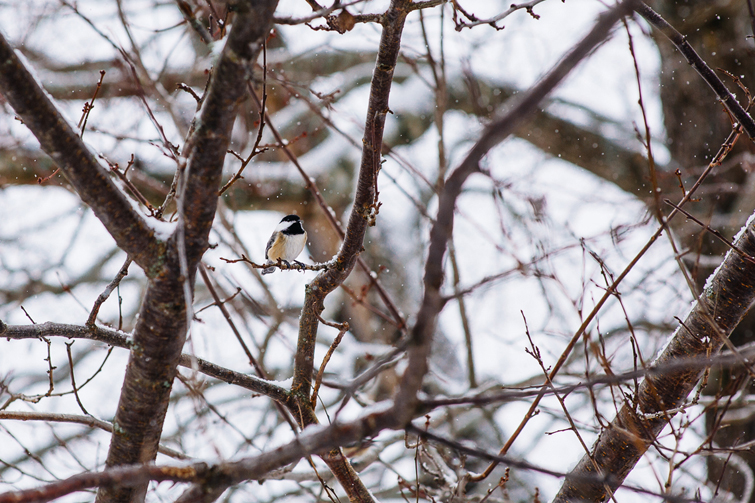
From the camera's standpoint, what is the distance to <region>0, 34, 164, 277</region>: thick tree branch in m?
1.04

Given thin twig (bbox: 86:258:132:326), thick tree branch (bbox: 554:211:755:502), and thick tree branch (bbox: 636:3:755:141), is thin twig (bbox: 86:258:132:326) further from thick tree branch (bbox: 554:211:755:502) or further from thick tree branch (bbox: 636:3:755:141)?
thick tree branch (bbox: 636:3:755:141)

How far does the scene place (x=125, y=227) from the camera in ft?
3.98

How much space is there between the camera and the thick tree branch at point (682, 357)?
154 centimetres

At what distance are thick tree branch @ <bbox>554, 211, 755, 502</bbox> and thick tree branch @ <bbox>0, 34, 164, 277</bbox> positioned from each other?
1426 mm

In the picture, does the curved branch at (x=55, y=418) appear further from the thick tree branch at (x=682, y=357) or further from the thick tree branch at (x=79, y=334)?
the thick tree branch at (x=682, y=357)

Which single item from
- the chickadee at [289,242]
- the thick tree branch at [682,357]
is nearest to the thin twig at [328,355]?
the thick tree branch at [682,357]

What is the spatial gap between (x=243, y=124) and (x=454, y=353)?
328 cm

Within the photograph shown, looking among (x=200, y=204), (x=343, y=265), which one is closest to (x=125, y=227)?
(x=200, y=204)

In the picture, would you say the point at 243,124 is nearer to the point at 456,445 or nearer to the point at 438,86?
the point at 438,86

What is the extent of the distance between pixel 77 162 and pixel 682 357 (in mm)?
1789

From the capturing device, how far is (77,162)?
1.13 m

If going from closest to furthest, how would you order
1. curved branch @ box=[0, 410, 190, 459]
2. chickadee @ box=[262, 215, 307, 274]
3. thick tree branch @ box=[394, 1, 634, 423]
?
thick tree branch @ box=[394, 1, 634, 423]
curved branch @ box=[0, 410, 190, 459]
chickadee @ box=[262, 215, 307, 274]

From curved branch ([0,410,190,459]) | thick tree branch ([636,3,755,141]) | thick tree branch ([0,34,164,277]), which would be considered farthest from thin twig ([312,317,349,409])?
thick tree branch ([636,3,755,141])

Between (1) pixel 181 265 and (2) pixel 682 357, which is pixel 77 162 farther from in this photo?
(2) pixel 682 357
